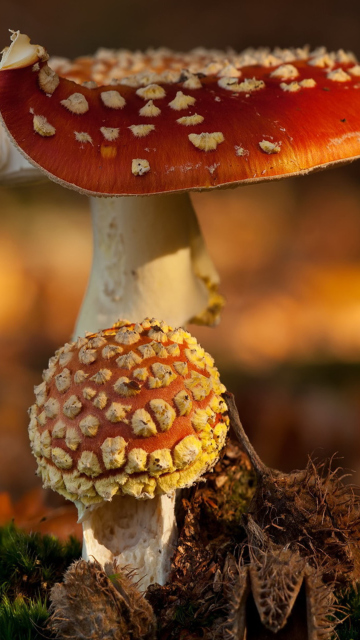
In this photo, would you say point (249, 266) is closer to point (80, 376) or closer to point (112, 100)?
point (112, 100)

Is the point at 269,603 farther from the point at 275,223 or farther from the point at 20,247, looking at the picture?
the point at 275,223

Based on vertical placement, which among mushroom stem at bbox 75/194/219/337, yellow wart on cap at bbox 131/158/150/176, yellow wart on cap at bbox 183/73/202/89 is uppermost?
yellow wart on cap at bbox 183/73/202/89

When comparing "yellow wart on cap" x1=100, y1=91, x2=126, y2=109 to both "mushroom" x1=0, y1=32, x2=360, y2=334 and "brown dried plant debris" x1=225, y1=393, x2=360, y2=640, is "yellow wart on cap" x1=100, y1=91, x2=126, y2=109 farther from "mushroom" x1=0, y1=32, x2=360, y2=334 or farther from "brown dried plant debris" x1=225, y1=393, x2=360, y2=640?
"brown dried plant debris" x1=225, y1=393, x2=360, y2=640

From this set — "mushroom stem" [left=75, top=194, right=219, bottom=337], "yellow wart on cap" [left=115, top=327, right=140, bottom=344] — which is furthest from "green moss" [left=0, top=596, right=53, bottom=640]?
"mushroom stem" [left=75, top=194, right=219, bottom=337]

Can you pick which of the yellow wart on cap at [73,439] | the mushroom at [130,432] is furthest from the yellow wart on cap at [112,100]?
the yellow wart on cap at [73,439]

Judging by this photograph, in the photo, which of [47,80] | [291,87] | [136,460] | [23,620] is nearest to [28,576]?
[23,620]

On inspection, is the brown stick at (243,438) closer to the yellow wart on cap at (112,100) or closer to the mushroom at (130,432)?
the mushroom at (130,432)
